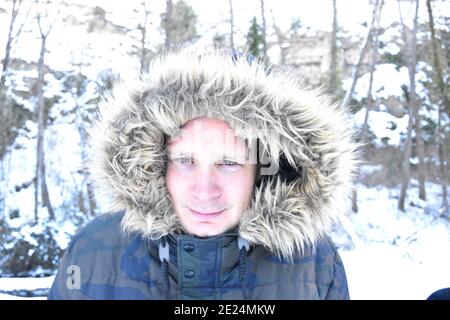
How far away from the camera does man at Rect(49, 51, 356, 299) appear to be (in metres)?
1.28

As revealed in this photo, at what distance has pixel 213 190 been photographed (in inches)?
49.8

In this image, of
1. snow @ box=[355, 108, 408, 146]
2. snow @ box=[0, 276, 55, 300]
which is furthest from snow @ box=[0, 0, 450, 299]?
snow @ box=[0, 276, 55, 300]

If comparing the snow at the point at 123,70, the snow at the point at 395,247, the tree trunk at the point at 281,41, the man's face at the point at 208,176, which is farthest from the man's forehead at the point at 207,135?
the tree trunk at the point at 281,41

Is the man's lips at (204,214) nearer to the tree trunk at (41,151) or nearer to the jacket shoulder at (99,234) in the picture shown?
the jacket shoulder at (99,234)

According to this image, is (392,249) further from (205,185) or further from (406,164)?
(205,185)

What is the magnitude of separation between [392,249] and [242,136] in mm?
7313

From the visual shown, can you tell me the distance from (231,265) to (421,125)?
32.3ft

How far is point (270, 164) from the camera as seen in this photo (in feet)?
4.78

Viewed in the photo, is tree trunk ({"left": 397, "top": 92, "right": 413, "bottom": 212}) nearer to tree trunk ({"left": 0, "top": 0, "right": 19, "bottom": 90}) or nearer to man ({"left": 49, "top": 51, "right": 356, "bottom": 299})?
man ({"left": 49, "top": 51, "right": 356, "bottom": 299})

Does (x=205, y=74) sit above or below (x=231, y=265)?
above
